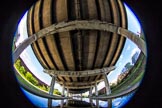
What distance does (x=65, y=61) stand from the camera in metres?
5.25

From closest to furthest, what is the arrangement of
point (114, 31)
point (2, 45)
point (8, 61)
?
point (2, 45) → point (8, 61) → point (114, 31)

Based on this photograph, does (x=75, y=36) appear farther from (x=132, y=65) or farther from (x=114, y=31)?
(x=132, y=65)

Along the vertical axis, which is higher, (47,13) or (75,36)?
(47,13)

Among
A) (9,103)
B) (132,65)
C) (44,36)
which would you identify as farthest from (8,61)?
(132,65)

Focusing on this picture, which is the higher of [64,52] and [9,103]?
[64,52]

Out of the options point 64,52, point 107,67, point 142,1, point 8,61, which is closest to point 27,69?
point 64,52

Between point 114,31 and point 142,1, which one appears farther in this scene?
point 114,31

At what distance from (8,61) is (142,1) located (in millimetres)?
1414

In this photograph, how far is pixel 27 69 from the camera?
4797 mm

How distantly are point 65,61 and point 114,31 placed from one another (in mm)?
1463

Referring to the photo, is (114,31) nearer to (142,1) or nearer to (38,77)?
(38,77)

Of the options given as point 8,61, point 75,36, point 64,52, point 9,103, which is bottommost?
point 9,103

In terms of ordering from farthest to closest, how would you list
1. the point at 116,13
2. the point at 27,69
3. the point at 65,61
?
the point at 65,61 < the point at 27,69 < the point at 116,13

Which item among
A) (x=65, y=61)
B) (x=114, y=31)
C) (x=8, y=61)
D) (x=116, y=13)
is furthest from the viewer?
(x=65, y=61)
